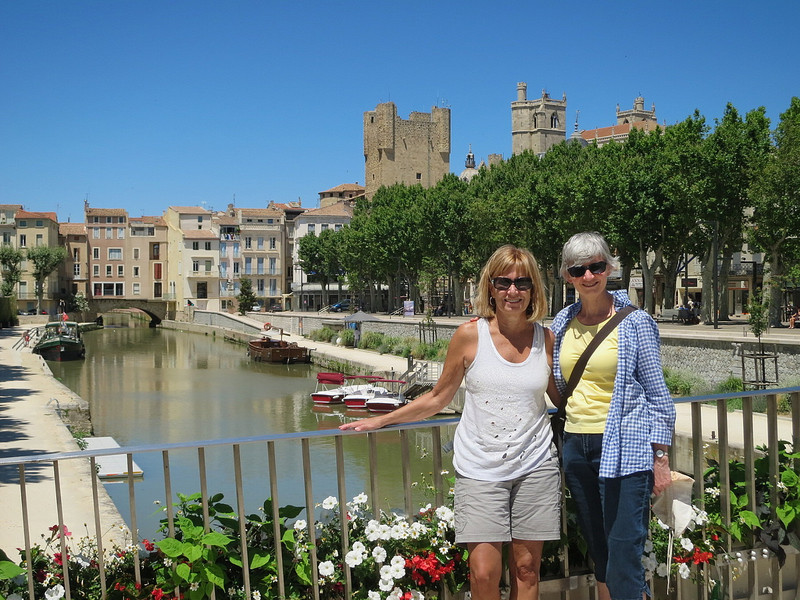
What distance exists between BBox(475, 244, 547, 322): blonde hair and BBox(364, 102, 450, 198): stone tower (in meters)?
89.5

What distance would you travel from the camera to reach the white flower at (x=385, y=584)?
3555 millimetres

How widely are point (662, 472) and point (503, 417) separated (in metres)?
0.71

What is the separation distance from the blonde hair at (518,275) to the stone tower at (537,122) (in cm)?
11550

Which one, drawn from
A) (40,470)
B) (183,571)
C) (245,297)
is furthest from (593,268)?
(245,297)

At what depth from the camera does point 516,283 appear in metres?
3.37

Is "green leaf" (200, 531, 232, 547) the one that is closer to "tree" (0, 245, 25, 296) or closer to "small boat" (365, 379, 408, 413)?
"small boat" (365, 379, 408, 413)

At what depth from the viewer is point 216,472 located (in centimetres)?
1673

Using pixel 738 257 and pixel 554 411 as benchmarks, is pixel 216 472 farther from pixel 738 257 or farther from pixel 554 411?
pixel 738 257

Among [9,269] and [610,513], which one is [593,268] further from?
[9,269]

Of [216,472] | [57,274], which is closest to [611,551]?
[216,472]

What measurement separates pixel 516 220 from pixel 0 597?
135 feet

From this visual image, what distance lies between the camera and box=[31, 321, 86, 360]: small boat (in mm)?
44281

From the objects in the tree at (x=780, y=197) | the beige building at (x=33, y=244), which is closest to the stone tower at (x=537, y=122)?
the beige building at (x=33, y=244)

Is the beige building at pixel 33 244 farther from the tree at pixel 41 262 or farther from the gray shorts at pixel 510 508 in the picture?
the gray shorts at pixel 510 508
